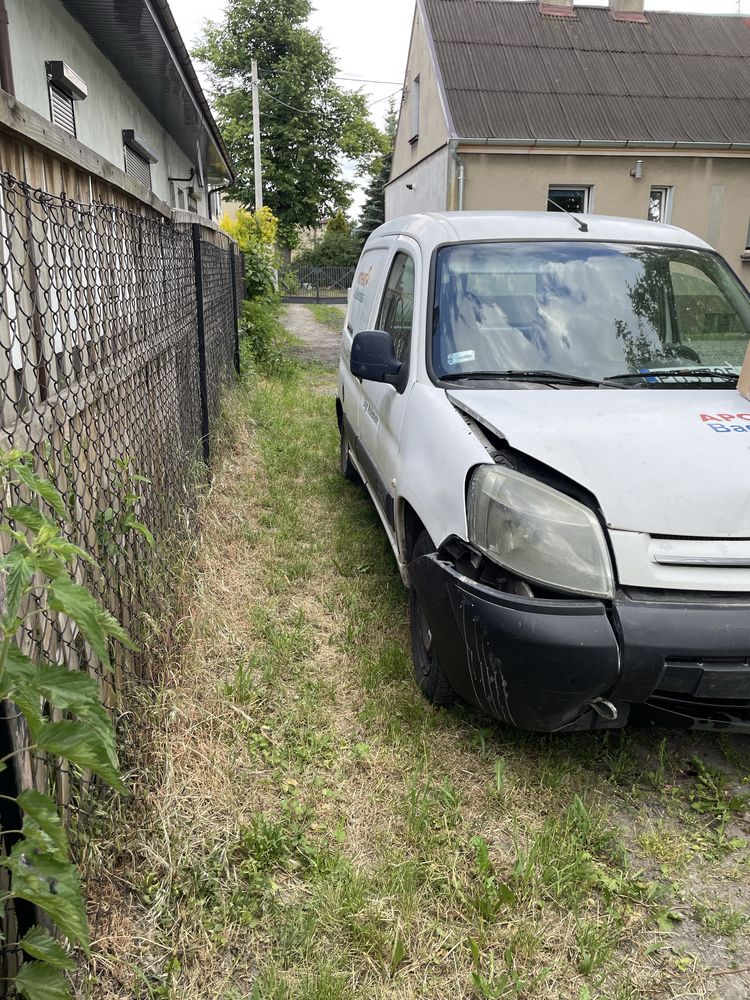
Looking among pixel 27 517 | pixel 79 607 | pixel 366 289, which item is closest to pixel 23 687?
pixel 79 607

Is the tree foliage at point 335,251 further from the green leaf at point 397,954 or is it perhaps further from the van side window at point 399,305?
the green leaf at point 397,954

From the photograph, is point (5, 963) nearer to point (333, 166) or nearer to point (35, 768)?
point (35, 768)

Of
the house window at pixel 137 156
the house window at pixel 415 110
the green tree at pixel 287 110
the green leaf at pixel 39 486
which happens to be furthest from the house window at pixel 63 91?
the green tree at pixel 287 110

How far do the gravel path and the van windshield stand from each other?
27.9ft

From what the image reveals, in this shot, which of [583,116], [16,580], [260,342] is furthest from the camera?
[583,116]

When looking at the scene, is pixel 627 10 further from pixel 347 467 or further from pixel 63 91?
pixel 347 467

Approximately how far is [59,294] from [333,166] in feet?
154

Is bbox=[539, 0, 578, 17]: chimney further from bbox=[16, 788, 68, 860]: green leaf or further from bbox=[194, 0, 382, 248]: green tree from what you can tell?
bbox=[194, 0, 382, 248]: green tree

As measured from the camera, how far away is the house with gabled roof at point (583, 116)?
16.5 m

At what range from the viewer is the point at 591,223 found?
13.3ft

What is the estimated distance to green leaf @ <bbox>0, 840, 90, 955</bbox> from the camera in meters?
1.35

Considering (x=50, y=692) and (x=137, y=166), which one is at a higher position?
(x=137, y=166)

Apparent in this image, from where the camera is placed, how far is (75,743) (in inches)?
53.0

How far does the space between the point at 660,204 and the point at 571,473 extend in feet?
57.0
